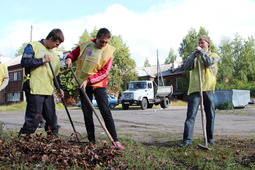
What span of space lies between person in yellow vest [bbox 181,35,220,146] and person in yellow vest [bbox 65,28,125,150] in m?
1.37

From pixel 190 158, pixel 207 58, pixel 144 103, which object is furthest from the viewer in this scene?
pixel 144 103

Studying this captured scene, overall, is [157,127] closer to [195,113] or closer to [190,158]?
[195,113]

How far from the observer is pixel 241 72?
1953 inches

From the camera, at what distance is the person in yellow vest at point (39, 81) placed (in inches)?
159

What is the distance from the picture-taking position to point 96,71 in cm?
438

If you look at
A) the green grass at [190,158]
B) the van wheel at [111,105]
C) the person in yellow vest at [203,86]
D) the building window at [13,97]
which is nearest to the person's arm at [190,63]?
the person in yellow vest at [203,86]

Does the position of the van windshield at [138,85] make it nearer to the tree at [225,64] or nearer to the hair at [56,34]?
the hair at [56,34]

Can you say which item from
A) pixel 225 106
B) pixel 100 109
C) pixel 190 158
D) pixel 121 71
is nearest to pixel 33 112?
pixel 100 109

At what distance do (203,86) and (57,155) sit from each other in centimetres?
282

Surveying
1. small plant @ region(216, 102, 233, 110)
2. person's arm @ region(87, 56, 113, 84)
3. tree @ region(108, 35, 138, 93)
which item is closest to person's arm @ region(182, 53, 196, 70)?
person's arm @ region(87, 56, 113, 84)

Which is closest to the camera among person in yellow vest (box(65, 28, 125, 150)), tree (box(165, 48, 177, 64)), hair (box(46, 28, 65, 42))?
hair (box(46, 28, 65, 42))

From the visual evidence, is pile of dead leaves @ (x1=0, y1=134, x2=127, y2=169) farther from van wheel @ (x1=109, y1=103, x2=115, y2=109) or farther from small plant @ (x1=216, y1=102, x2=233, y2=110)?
van wheel @ (x1=109, y1=103, x2=115, y2=109)

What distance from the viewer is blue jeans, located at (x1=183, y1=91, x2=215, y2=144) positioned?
4.65 metres

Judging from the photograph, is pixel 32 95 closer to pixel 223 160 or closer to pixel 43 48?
pixel 43 48
